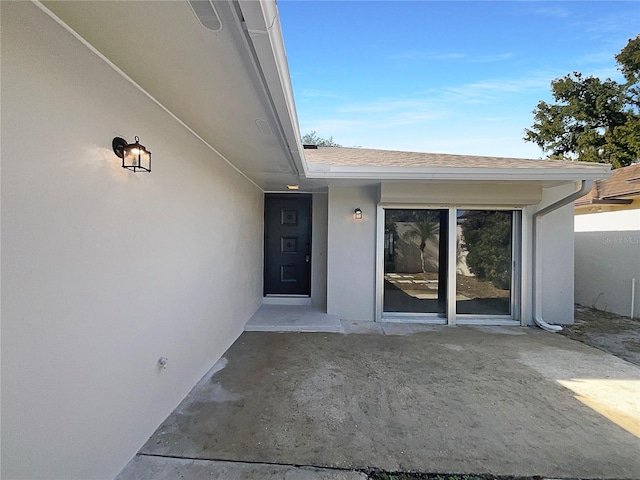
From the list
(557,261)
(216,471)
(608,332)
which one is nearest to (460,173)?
(557,261)

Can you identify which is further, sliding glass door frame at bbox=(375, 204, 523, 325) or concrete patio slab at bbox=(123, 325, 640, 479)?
sliding glass door frame at bbox=(375, 204, 523, 325)

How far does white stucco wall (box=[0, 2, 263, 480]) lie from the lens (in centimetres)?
124

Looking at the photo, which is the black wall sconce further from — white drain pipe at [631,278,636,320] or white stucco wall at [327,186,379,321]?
white drain pipe at [631,278,636,320]

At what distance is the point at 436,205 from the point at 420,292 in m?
1.63

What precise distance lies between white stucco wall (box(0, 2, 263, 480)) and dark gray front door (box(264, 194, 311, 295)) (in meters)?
3.90

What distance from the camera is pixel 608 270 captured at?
644cm

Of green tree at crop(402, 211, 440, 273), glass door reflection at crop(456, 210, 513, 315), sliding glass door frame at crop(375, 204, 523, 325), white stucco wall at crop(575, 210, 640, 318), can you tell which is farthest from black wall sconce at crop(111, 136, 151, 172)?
white stucco wall at crop(575, 210, 640, 318)

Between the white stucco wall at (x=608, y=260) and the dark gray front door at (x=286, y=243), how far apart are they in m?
6.40

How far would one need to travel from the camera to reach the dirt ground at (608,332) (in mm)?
4211

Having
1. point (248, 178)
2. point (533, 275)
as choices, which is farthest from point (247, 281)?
point (533, 275)

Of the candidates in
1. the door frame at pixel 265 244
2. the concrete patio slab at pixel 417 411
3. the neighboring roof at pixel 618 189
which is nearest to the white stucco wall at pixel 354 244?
the door frame at pixel 265 244

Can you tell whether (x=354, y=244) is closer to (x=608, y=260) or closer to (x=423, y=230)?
(x=423, y=230)

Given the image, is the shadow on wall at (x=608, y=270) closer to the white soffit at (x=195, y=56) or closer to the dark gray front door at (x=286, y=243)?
the dark gray front door at (x=286, y=243)

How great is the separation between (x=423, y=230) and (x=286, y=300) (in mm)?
3220
